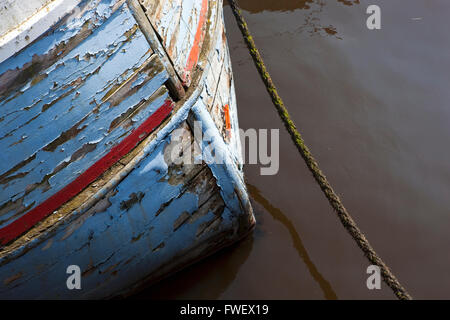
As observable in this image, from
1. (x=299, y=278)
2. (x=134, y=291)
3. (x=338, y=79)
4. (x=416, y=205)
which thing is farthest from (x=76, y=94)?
(x=338, y=79)

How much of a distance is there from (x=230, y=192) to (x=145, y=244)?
47cm

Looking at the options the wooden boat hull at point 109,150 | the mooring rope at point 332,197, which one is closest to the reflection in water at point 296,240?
the mooring rope at point 332,197

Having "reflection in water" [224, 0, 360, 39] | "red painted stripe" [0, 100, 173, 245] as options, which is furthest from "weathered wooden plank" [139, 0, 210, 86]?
"reflection in water" [224, 0, 360, 39]

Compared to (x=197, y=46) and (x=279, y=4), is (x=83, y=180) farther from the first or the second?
(x=279, y=4)

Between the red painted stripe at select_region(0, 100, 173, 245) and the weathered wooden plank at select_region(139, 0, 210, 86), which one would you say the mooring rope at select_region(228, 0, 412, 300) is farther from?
the red painted stripe at select_region(0, 100, 173, 245)

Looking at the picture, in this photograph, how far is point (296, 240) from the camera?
2.69 metres

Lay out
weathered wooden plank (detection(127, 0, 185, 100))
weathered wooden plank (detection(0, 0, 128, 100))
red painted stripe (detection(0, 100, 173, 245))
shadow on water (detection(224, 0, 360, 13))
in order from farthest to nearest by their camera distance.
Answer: shadow on water (detection(224, 0, 360, 13)) < red painted stripe (detection(0, 100, 173, 245)) < weathered wooden plank (detection(127, 0, 185, 100)) < weathered wooden plank (detection(0, 0, 128, 100))

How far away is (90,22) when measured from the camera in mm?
1502

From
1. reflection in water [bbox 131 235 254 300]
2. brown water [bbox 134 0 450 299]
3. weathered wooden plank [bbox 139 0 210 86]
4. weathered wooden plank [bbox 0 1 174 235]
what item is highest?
weathered wooden plank [bbox 139 0 210 86]

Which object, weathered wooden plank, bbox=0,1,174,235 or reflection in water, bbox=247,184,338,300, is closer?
weathered wooden plank, bbox=0,1,174,235

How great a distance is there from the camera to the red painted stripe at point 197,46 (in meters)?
1.84

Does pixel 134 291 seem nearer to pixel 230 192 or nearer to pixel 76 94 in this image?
pixel 230 192

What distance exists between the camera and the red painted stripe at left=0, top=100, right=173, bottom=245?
169 cm

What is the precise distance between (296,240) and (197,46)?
4.49 ft
